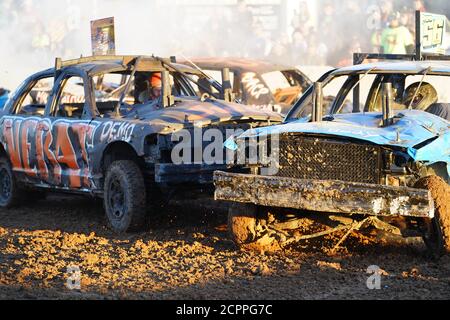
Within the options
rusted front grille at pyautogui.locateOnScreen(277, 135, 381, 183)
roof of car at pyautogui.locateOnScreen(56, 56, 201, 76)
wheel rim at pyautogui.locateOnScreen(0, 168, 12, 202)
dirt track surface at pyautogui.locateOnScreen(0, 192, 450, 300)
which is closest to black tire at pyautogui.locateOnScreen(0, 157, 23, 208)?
wheel rim at pyautogui.locateOnScreen(0, 168, 12, 202)

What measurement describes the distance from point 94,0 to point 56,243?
19462 millimetres

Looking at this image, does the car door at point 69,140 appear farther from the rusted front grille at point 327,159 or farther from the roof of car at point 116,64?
the rusted front grille at point 327,159

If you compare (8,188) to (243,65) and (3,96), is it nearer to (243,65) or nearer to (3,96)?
(243,65)

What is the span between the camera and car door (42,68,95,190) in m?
8.88

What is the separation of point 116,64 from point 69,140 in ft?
3.15

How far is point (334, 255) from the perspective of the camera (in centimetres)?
677

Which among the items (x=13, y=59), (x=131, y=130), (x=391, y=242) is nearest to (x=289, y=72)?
(x=131, y=130)

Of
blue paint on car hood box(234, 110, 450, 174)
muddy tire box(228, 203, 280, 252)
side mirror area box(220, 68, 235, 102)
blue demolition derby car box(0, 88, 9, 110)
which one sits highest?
side mirror area box(220, 68, 235, 102)

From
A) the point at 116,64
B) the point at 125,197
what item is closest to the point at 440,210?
the point at 125,197

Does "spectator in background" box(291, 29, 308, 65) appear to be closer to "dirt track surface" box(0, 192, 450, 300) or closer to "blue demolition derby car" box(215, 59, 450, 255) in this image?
"dirt track surface" box(0, 192, 450, 300)

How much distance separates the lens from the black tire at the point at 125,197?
808 centimetres

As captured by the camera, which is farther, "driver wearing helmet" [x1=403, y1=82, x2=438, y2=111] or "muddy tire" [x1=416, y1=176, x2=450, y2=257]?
"driver wearing helmet" [x1=403, y1=82, x2=438, y2=111]

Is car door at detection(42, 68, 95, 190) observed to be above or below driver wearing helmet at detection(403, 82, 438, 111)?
below

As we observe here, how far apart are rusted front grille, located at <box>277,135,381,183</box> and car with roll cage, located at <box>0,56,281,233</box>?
1.41m
